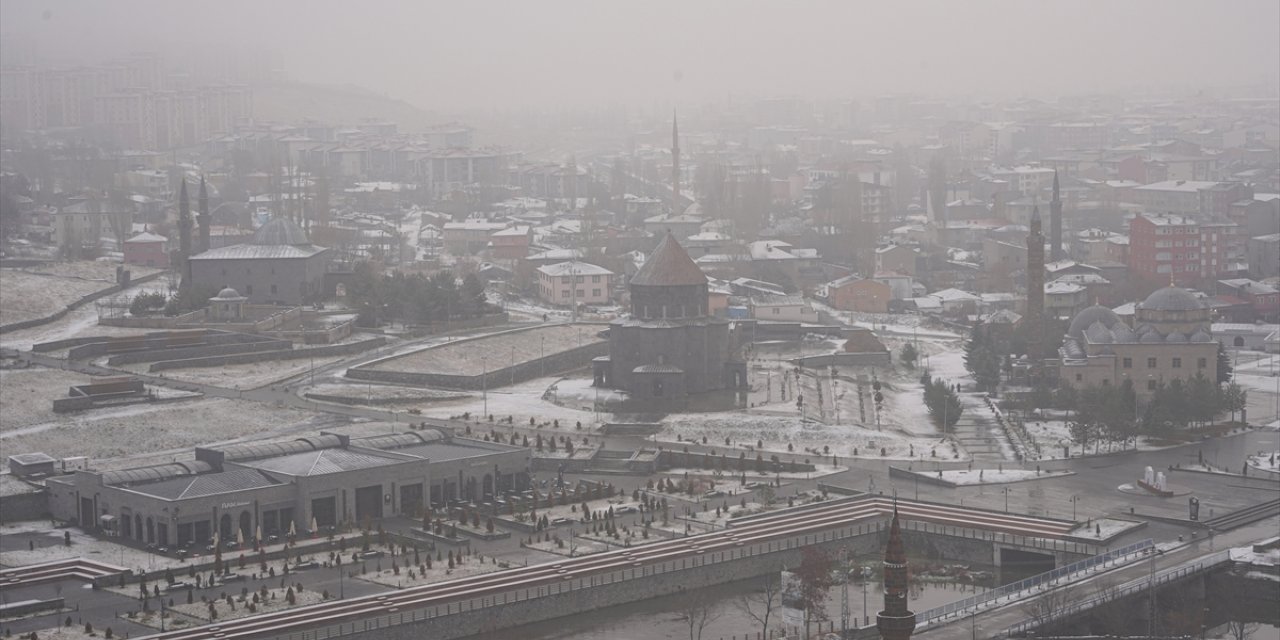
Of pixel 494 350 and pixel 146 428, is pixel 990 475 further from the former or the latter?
pixel 494 350

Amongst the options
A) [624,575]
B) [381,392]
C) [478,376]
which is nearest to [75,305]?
[381,392]

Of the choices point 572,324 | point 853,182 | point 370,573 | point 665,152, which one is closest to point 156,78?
point 665,152

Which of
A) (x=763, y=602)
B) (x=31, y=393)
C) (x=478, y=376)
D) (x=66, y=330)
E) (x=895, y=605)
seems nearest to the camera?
(x=895, y=605)

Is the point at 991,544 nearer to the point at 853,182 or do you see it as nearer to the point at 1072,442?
the point at 1072,442

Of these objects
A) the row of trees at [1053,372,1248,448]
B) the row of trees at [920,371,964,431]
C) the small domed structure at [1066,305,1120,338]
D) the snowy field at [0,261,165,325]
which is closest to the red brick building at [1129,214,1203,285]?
the small domed structure at [1066,305,1120,338]

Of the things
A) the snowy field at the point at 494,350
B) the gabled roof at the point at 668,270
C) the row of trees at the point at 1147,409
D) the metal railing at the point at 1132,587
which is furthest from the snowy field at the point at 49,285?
the metal railing at the point at 1132,587

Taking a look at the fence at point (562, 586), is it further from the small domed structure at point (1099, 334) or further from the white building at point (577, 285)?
the white building at point (577, 285)

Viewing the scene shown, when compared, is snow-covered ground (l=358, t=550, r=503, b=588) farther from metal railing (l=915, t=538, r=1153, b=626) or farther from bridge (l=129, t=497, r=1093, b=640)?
metal railing (l=915, t=538, r=1153, b=626)
